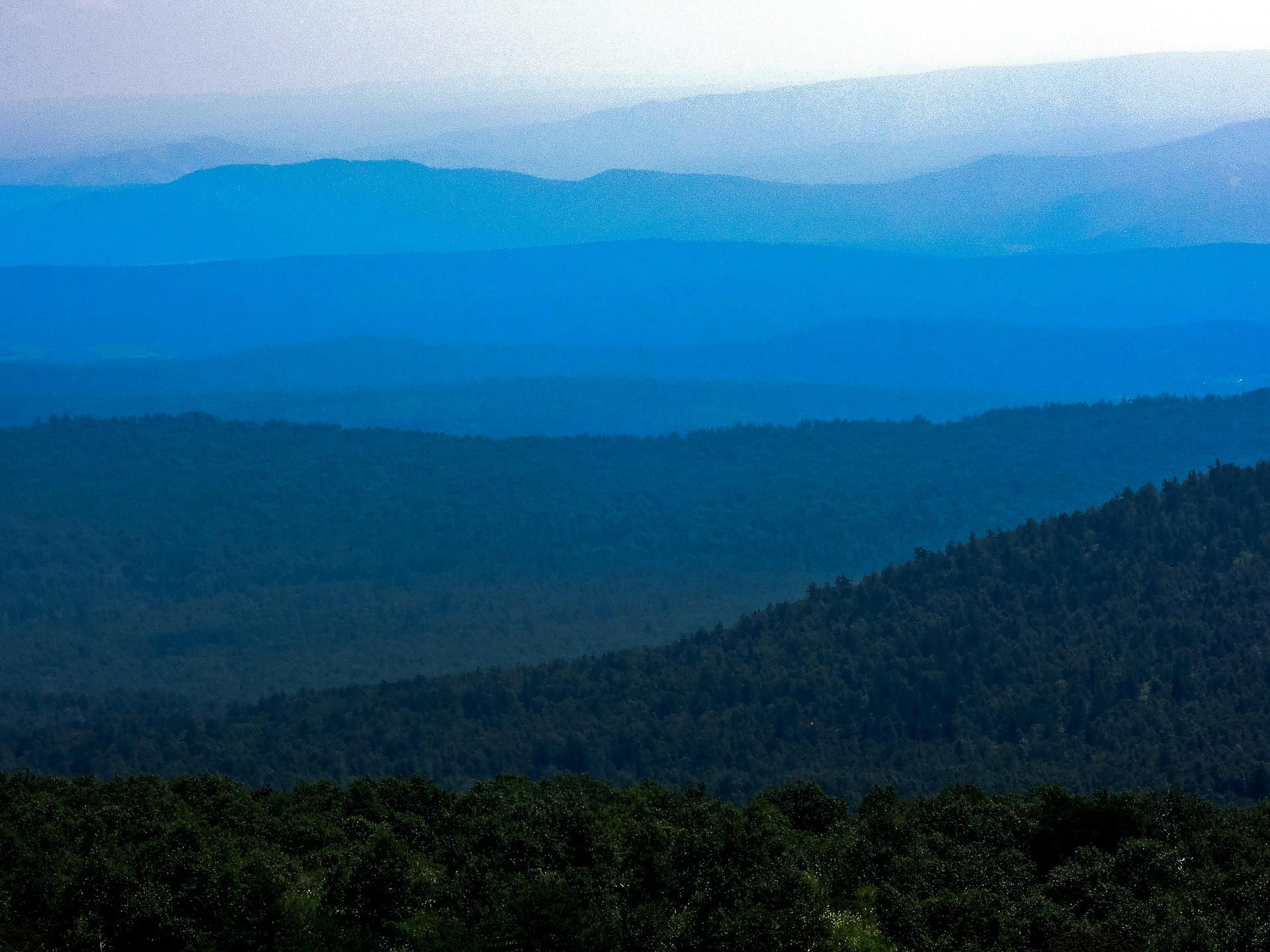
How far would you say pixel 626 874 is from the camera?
62.9 feet

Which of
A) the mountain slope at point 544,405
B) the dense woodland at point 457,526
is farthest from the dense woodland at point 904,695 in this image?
the mountain slope at point 544,405

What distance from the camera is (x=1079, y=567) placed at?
56.3m

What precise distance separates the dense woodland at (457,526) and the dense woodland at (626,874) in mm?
50024

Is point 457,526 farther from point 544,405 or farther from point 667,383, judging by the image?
point 667,383

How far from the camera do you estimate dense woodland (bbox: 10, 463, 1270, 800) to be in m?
45.5

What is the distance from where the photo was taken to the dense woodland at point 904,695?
4547 centimetres

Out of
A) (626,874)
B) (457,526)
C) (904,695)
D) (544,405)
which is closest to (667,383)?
(544,405)

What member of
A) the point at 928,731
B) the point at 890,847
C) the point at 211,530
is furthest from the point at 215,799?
the point at 211,530

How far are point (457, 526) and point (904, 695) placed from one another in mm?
55424

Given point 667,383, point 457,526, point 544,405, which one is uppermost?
point 667,383

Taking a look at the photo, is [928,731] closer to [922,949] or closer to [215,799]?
[215,799]

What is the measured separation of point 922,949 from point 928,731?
32.5 metres

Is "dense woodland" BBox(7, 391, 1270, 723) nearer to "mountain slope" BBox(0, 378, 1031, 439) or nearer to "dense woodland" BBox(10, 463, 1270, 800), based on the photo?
"dense woodland" BBox(10, 463, 1270, 800)

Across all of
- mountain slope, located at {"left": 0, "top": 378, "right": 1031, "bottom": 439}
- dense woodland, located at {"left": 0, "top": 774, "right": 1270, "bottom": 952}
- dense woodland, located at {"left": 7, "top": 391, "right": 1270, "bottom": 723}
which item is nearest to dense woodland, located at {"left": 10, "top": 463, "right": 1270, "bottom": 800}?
dense woodland, located at {"left": 7, "top": 391, "right": 1270, "bottom": 723}
